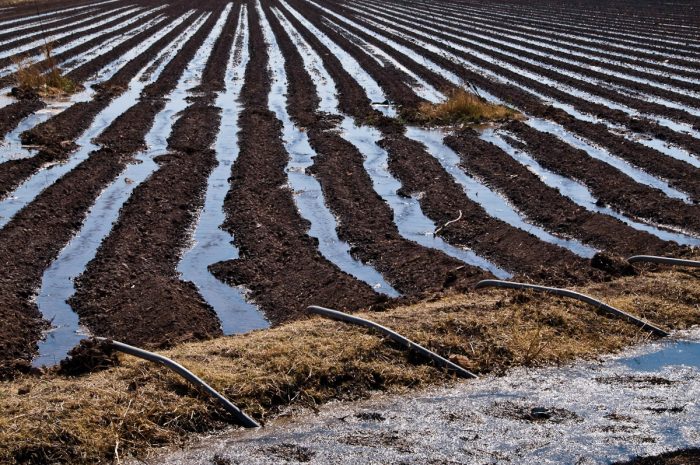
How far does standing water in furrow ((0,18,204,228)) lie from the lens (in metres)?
11.1

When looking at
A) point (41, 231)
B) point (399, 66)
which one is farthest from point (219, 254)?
point (399, 66)

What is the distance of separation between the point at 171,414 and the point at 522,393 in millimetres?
2513

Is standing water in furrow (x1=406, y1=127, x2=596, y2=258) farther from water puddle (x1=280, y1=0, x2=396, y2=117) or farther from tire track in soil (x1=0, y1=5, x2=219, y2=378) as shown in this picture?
tire track in soil (x1=0, y1=5, x2=219, y2=378)

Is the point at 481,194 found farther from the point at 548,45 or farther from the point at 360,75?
the point at 548,45

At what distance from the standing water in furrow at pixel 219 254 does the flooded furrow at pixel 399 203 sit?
2082 millimetres

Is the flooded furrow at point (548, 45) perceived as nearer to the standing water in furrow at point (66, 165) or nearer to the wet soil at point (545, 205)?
the wet soil at point (545, 205)

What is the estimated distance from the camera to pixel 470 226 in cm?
1041

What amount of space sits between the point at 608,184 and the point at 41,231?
7487 millimetres

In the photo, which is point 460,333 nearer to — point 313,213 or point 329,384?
point 329,384

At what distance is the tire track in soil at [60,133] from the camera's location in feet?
40.8

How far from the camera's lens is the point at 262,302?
825cm

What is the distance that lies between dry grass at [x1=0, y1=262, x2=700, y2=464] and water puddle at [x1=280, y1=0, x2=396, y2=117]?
10.3 meters

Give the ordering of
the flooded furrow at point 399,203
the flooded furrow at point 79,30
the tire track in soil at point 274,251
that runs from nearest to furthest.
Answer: the tire track in soil at point 274,251 < the flooded furrow at point 399,203 < the flooded furrow at point 79,30

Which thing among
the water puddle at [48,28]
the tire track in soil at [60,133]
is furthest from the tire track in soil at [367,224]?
the water puddle at [48,28]
